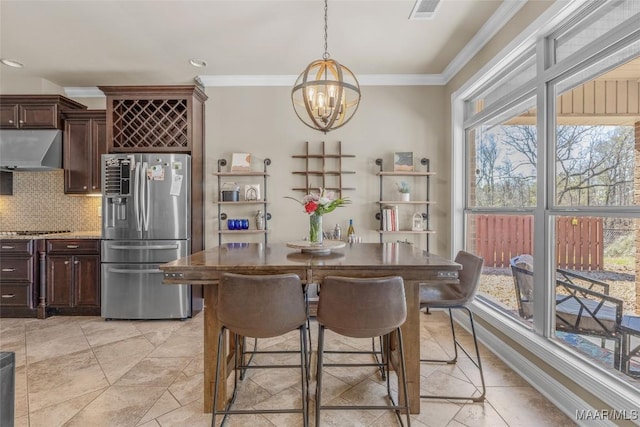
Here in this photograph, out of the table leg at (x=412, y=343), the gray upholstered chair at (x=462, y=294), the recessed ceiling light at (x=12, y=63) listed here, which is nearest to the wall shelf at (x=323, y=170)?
the gray upholstered chair at (x=462, y=294)

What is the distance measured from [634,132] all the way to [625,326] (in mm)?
1061

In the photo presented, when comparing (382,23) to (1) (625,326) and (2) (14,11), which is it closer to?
(1) (625,326)

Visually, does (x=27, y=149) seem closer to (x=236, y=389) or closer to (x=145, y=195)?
(x=145, y=195)

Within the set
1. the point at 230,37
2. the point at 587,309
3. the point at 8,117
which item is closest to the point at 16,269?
the point at 8,117

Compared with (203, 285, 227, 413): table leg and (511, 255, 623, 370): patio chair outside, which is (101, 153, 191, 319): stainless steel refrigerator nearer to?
(203, 285, 227, 413): table leg

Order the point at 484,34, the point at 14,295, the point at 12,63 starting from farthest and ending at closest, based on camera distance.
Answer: the point at 14,295 → the point at 12,63 → the point at 484,34

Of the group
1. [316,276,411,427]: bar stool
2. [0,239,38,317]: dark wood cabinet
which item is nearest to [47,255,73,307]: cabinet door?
[0,239,38,317]: dark wood cabinet

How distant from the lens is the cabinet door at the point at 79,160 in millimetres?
3889

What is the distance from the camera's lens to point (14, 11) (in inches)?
104

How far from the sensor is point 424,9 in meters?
2.60

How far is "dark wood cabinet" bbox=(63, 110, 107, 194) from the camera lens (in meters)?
3.88

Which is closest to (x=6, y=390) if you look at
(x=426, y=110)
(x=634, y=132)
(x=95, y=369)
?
(x=95, y=369)

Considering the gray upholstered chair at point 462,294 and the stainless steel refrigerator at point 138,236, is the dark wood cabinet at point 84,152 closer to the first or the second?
the stainless steel refrigerator at point 138,236

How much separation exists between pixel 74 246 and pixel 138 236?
0.81m
